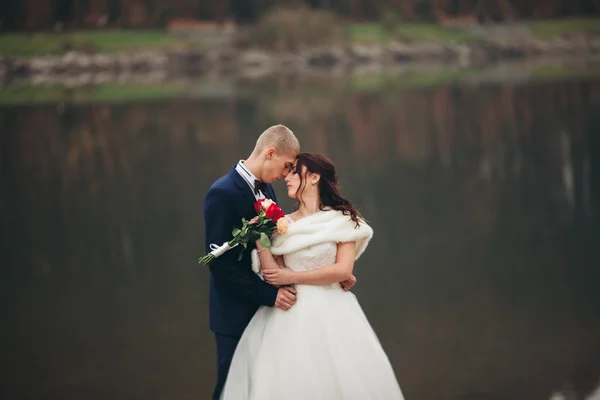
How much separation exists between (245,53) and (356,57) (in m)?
5.21

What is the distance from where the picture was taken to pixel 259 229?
3.92 m

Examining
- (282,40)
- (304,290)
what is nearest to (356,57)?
(282,40)

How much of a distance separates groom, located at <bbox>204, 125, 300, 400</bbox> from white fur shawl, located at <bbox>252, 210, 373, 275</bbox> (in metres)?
0.10

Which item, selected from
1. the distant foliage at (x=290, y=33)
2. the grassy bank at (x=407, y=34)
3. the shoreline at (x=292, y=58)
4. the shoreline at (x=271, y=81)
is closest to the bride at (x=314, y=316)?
the shoreline at (x=271, y=81)

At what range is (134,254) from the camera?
970cm

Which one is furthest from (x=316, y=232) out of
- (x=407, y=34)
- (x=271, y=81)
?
(x=407, y=34)

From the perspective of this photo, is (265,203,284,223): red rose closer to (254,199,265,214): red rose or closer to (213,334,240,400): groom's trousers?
(254,199,265,214): red rose

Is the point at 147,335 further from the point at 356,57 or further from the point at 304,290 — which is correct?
the point at 356,57

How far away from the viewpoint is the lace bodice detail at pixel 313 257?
4.02m

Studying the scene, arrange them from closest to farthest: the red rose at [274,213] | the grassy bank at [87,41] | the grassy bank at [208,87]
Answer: the red rose at [274,213] → the grassy bank at [208,87] → the grassy bank at [87,41]

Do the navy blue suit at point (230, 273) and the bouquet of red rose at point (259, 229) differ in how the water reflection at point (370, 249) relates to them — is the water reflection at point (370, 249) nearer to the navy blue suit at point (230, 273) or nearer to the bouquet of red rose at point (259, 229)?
the navy blue suit at point (230, 273)

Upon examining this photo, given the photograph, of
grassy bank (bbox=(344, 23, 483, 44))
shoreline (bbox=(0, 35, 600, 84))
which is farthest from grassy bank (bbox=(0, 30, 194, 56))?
grassy bank (bbox=(344, 23, 483, 44))

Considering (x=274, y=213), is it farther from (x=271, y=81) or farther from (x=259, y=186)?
(x=271, y=81)

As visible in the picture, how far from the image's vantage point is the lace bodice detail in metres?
4.02
